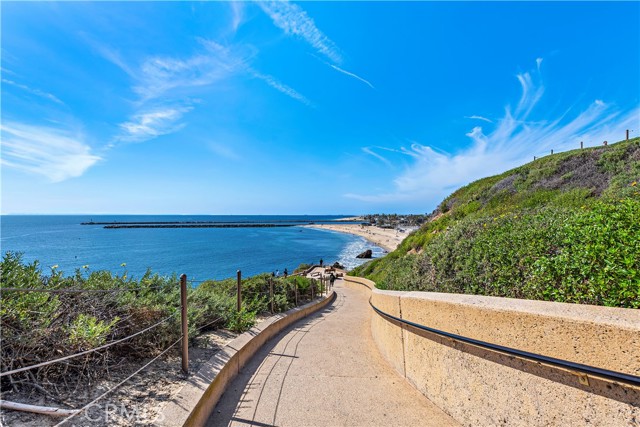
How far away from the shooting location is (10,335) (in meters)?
2.70

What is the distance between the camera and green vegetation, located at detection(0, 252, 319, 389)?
2752 mm

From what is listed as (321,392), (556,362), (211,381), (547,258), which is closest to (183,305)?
(211,381)

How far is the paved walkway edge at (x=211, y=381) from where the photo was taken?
101 inches

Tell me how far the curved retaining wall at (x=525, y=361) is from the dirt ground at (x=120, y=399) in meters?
2.65

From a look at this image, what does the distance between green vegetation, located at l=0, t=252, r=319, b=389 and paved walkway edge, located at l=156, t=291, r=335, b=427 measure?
16.2 inches

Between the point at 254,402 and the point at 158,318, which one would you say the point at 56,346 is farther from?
the point at 254,402

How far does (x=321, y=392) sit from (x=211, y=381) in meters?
1.24

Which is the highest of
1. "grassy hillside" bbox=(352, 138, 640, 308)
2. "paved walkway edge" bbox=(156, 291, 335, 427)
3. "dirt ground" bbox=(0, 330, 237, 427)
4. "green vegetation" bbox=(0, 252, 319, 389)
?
"grassy hillside" bbox=(352, 138, 640, 308)

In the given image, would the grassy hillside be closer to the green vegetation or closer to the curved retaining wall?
the curved retaining wall

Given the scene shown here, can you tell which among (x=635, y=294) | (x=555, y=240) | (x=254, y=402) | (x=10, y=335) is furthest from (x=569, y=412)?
(x=10, y=335)

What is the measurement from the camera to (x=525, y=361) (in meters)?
2.37

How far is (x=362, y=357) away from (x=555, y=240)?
3.15m

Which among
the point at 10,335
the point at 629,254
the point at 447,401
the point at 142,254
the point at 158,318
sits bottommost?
the point at 142,254

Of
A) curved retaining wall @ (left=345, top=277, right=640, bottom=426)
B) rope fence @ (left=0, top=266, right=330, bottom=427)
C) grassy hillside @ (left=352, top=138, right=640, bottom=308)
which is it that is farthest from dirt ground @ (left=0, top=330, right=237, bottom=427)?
grassy hillside @ (left=352, top=138, right=640, bottom=308)
